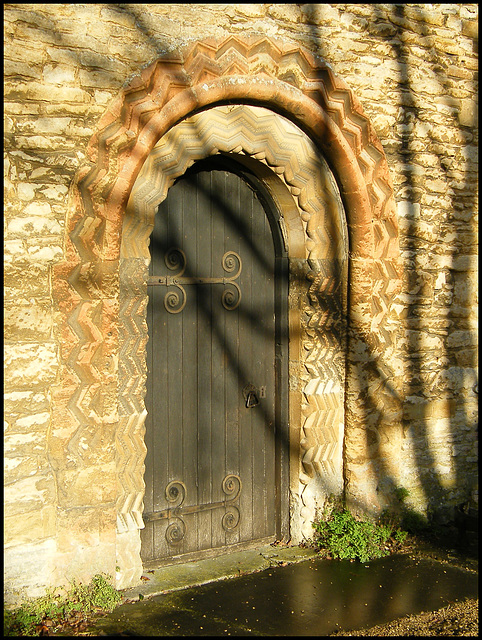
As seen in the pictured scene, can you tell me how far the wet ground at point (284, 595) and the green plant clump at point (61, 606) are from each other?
0.10m

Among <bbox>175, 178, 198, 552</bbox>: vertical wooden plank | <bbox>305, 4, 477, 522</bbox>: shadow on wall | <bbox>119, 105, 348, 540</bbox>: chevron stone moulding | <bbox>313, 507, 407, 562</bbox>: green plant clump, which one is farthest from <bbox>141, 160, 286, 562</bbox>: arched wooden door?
<bbox>305, 4, 477, 522</bbox>: shadow on wall

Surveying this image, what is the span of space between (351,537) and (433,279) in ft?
6.46

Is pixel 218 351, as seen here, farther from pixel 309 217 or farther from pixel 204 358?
pixel 309 217

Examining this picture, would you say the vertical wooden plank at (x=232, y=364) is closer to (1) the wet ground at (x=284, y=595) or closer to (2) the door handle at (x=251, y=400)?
(2) the door handle at (x=251, y=400)

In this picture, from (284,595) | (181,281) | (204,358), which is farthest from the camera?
(204,358)

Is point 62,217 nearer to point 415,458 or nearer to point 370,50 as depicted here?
point 370,50

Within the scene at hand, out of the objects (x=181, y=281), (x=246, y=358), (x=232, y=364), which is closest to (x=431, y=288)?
(x=246, y=358)

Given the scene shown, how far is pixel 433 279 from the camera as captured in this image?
17.5 ft

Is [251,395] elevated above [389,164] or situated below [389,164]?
below

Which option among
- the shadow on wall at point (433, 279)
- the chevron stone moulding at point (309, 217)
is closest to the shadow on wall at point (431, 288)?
the shadow on wall at point (433, 279)

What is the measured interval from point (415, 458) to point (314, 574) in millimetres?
1314

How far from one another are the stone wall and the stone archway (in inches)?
1.9

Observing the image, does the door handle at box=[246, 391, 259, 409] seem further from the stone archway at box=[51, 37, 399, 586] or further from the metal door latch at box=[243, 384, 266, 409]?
the stone archway at box=[51, 37, 399, 586]

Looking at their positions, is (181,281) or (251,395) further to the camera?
(251,395)
